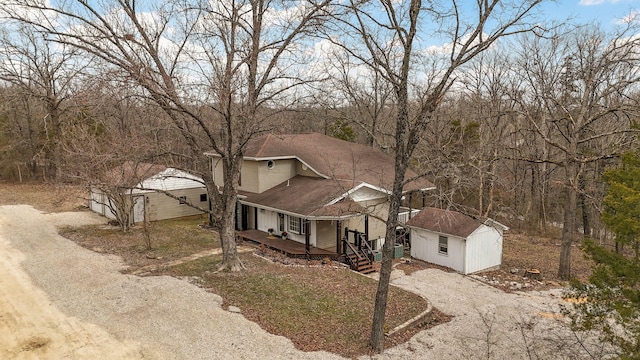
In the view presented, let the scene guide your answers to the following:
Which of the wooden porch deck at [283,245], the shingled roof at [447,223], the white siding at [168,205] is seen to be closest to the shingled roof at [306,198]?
the wooden porch deck at [283,245]

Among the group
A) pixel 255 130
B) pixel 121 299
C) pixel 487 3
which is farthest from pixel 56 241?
pixel 487 3

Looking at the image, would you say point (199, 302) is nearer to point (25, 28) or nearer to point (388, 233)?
point (388, 233)

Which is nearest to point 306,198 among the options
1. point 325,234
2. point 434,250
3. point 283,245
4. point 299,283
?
point 325,234

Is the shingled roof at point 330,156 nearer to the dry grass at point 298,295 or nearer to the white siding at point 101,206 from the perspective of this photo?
the dry grass at point 298,295

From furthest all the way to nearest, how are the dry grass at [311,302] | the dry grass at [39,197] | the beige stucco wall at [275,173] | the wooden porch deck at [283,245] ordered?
the dry grass at [39,197] → the beige stucco wall at [275,173] → the wooden porch deck at [283,245] → the dry grass at [311,302]

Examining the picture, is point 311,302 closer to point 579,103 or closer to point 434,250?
point 434,250

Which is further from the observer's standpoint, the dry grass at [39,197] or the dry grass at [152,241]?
the dry grass at [39,197]

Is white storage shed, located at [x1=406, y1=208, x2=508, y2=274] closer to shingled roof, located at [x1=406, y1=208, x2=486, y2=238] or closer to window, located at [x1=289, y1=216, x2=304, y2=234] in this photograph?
shingled roof, located at [x1=406, y1=208, x2=486, y2=238]
